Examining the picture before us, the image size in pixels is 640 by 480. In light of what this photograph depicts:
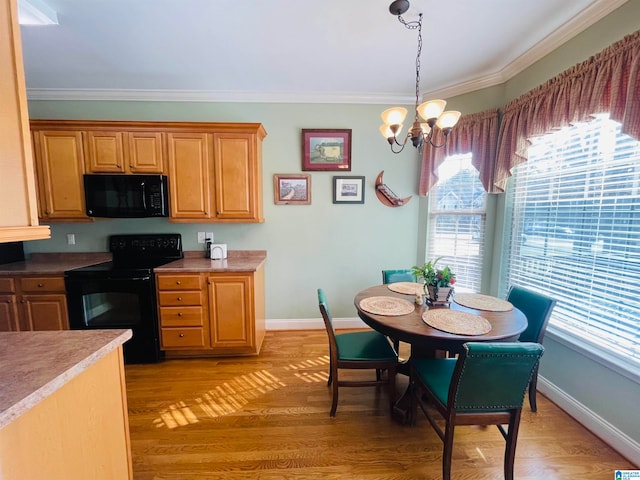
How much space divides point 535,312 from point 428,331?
1026 millimetres

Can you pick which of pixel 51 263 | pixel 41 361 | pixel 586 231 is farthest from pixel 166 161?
pixel 586 231

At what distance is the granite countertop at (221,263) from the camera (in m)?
2.50

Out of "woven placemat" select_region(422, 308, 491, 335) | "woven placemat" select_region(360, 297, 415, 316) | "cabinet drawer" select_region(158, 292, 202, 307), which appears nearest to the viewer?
"woven placemat" select_region(422, 308, 491, 335)

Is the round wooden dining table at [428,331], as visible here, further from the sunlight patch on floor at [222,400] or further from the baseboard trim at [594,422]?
the sunlight patch on floor at [222,400]

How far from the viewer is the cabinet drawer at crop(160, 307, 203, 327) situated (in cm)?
250

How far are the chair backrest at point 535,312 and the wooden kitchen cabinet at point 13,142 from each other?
268cm

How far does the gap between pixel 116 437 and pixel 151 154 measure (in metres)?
2.43

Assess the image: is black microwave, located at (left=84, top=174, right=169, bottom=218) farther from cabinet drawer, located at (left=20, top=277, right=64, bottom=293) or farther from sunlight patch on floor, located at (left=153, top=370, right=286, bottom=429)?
sunlight patch on floor, located at (left=153, top=370, right=286, bottom=429)

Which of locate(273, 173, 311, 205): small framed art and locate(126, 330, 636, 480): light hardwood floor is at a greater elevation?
locate(273, 173, 311, 205): small framed art

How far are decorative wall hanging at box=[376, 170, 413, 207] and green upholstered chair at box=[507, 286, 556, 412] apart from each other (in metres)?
1.50

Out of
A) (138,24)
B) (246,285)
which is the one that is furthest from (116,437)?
(138,24)

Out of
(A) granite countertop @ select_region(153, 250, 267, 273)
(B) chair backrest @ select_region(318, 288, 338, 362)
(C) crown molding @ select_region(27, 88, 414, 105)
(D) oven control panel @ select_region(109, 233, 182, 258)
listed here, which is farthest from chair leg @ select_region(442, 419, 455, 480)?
(C) crown molding @ select_region(27, 88, 414, 105)

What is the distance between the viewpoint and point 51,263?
2.77m

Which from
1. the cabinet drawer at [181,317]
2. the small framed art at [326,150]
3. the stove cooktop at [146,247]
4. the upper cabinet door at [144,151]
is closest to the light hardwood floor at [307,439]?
the cabinet drawer at [181,317]
